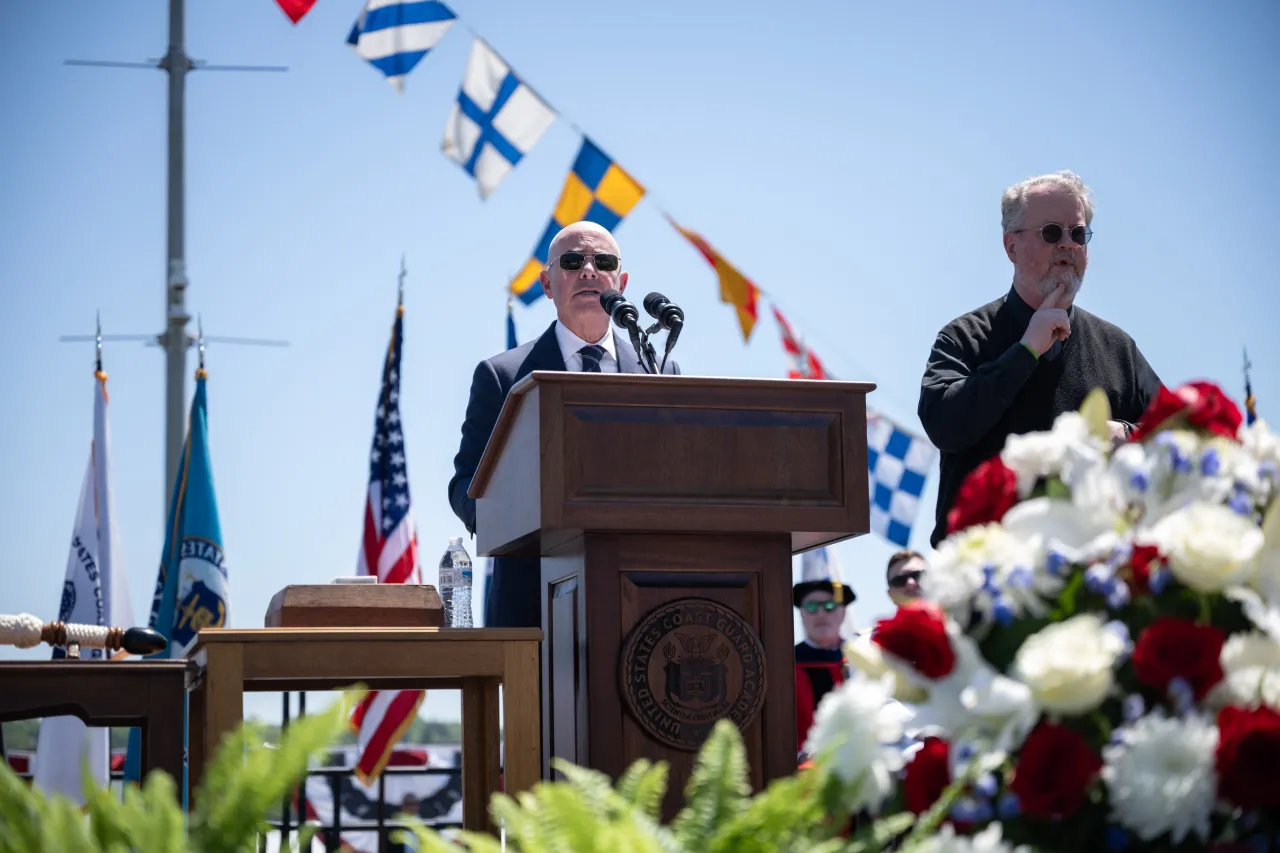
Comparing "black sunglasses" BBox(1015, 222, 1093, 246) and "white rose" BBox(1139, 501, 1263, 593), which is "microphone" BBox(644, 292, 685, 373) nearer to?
"black sunglasses" BBox(1015, 222, 1093, 246)

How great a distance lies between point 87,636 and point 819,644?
3.89 m

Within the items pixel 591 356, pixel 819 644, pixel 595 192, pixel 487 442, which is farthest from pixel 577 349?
pixel 595 192

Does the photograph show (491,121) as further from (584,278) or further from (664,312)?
(664,312)

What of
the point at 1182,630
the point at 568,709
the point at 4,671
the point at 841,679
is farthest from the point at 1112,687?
the point at 841,679

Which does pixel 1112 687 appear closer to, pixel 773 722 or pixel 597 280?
pixel 773 722

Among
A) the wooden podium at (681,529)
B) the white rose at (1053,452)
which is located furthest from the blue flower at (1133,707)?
the wooden podium at (681,529)

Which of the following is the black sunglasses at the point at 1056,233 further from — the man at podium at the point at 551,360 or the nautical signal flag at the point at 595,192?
the nautical signal flag at the point at 595,192

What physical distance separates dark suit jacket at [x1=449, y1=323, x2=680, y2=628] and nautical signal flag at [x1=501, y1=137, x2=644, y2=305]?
3.99 meters

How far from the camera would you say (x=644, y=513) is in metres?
2.71

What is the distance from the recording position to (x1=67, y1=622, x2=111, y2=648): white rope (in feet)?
10.4

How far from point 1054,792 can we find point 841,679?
4853mm

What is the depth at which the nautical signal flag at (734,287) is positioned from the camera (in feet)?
26.7

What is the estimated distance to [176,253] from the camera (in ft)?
34.0

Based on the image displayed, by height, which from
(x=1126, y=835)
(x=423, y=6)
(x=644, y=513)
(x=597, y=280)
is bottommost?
(x=1126, y=835)
